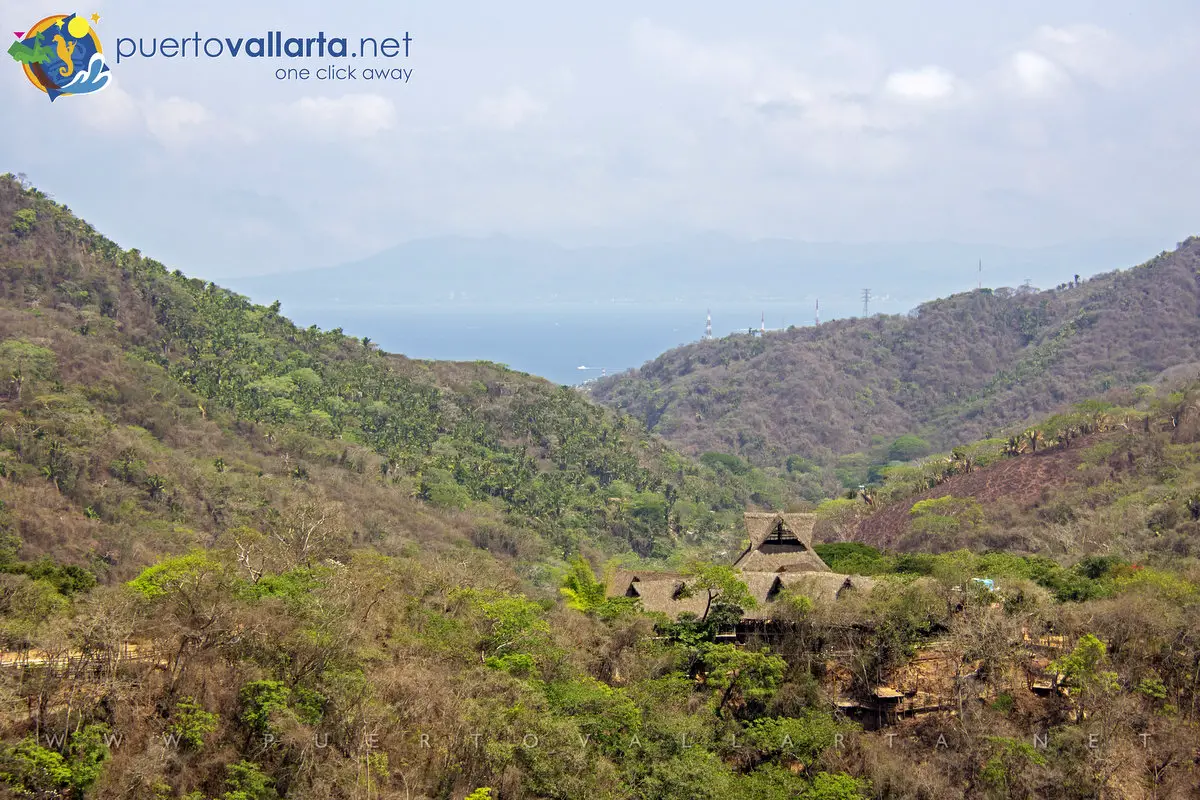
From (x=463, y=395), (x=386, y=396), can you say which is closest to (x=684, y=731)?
(x=386, y=396)

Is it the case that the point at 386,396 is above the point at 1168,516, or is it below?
above

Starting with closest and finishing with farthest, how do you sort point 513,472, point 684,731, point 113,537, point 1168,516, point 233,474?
point 684,731, point 113,537, point 1168,516, point 233,474, point 513,472

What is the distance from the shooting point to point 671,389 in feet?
450

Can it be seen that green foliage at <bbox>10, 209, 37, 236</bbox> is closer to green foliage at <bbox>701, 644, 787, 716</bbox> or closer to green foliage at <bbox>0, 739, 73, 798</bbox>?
green foliage at <bbox>0, 739, 73, 798</bbox>

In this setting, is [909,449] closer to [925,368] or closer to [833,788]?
[925,368]

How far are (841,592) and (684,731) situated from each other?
21.9 feet

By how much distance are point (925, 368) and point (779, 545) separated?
108 metres

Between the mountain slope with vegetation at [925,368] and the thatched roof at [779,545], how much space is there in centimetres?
8094

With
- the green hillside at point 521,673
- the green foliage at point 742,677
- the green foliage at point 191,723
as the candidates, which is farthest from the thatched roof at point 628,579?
the green foliage at point 191,723

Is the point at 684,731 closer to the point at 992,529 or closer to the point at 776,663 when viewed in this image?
the point at 776,663

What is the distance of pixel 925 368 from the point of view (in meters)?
134

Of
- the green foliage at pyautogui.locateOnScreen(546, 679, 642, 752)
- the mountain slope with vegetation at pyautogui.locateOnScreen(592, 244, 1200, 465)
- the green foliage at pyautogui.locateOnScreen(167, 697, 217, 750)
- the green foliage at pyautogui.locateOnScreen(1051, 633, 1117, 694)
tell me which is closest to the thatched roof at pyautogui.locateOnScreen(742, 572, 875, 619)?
the green foliage at pyautogui.locateOnScreen(546, 679, 642, 752)

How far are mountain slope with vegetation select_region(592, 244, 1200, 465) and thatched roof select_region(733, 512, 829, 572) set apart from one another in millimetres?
80940

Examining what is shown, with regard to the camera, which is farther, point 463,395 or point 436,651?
point 463,395
